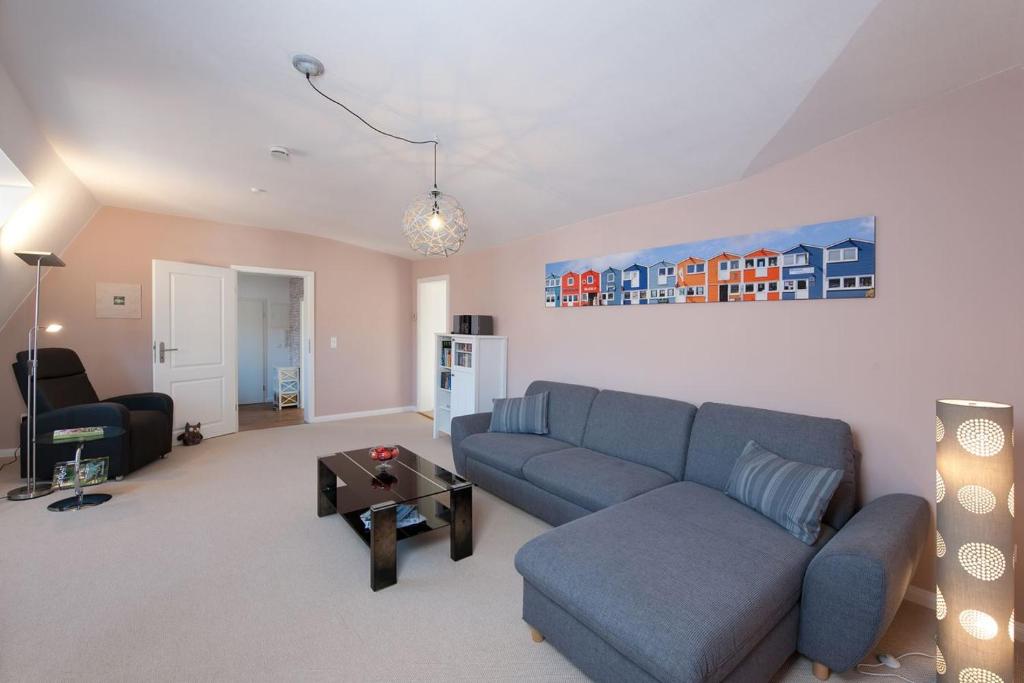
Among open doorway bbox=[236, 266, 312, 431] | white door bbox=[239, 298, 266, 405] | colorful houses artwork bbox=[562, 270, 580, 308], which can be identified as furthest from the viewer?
white door bbox=[239, 298, 266, 405]

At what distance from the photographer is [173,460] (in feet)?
13.3

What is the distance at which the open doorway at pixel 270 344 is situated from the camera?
6.63 meters

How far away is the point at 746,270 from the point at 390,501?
2.46 metres

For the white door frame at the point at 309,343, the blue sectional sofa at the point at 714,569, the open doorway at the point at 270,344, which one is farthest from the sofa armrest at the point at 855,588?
the open doorway at the point at 270,344

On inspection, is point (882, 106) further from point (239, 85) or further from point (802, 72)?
point (239, 85)

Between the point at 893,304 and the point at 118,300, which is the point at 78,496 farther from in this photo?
the point at 893,304

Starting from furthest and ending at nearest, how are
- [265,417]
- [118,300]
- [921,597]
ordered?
[265,417], [118,300], [921,597]

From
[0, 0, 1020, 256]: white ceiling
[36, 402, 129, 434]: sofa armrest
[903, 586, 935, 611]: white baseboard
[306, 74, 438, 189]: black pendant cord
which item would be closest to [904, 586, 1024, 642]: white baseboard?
[903, 586, 935, 611]: white baseboard

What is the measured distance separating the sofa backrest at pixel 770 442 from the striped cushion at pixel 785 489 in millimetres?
114

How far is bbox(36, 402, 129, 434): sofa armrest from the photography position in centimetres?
337

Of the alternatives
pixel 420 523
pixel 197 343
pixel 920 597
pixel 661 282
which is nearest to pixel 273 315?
pixel 197 343

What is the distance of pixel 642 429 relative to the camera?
288 cm

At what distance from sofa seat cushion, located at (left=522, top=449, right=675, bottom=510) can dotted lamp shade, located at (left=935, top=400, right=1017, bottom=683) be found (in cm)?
120

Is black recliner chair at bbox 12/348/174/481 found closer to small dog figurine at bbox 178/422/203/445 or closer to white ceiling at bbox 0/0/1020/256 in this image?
small dog figurine at bbox 178/422/203/445
